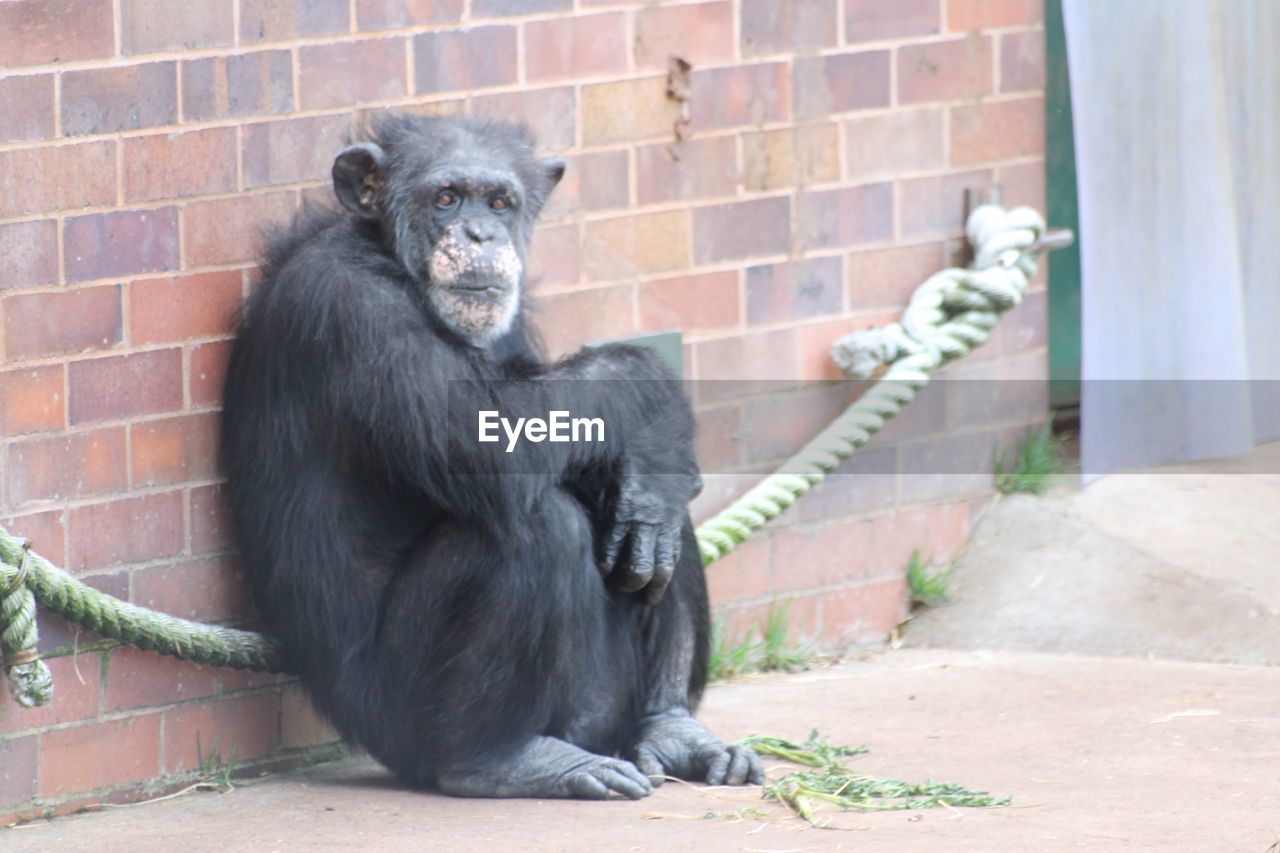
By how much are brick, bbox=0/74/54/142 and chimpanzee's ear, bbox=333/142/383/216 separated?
638mm

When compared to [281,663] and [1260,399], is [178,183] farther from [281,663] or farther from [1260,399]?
[1260,399]

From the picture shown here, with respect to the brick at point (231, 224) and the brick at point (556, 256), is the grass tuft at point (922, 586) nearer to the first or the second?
the brick at point (556, 256)

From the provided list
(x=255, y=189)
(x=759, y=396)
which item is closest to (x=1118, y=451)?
(x=759, y=396)

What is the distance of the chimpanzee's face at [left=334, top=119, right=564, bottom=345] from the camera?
14.0 ft

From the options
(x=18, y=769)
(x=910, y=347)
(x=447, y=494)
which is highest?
(x=910, y=347)

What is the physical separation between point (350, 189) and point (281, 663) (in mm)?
1053

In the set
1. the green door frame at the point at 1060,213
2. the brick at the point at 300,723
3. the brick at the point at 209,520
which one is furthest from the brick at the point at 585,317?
the green door frame at the point at 1060,213

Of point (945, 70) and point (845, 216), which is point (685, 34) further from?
point (945, 70)

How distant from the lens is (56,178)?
3977 millimetres

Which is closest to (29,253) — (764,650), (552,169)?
(552,169)

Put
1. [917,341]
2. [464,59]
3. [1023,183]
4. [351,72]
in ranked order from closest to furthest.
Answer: [351,72]
[464,59]
[917,341]
[1023,183]

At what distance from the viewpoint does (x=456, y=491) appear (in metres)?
4.07

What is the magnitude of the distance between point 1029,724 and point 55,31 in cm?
271

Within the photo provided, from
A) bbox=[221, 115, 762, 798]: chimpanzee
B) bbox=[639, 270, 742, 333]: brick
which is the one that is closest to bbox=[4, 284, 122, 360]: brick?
bbox=[221, 115, 762, 798]: chimpanzee
